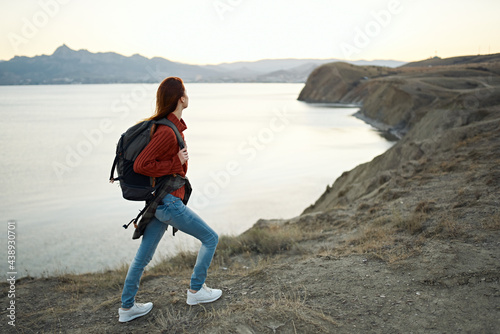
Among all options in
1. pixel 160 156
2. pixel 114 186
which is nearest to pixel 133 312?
pixel 160 156

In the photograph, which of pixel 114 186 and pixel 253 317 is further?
pixel 114 186

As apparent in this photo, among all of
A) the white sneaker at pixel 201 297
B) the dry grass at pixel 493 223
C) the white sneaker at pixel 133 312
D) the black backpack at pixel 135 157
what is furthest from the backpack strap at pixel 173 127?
the dry grass at pixel 493 223

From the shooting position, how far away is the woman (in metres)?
3.22

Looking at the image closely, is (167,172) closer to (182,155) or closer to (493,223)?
(182,155)

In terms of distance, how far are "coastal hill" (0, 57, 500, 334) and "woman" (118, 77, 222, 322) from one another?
58 cm

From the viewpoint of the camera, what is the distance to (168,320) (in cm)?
366

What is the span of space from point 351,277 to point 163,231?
2204 mm

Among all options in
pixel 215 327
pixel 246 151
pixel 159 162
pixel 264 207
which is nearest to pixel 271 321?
pixel 215 327

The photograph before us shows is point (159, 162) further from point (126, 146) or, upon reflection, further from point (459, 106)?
point (459, 106)

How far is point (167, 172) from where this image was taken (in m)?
3.31

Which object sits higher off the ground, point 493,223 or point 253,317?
point 493,223

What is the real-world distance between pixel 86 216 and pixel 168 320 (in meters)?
10.1

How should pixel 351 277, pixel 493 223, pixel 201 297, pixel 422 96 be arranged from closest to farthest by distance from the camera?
pixel 201 297 → pixel 351 277 → pixel 493 223 → pixel 422 96

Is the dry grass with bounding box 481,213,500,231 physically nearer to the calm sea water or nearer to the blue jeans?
the blue jeans
